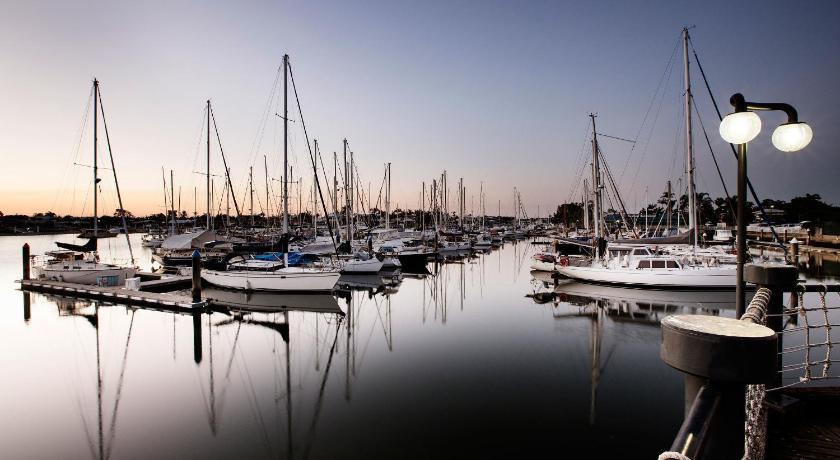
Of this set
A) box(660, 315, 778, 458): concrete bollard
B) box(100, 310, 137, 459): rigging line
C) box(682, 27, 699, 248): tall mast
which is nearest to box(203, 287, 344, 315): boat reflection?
box(100, 310, 137, 459): rigging line

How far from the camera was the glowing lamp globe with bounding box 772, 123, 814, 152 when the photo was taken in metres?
4.12

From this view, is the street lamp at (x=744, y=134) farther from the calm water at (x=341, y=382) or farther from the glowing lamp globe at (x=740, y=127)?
the calm water at (x=341, y=382)

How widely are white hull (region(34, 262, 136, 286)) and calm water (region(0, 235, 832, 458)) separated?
15.2 ft

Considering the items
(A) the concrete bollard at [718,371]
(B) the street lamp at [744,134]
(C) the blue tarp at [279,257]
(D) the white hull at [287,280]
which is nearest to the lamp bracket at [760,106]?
(B) the street lamp at [744,134]

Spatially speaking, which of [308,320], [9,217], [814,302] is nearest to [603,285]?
[814,302]

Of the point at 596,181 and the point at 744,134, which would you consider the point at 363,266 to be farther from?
the point at 744,134

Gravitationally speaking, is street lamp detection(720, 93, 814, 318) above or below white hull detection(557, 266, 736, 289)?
above

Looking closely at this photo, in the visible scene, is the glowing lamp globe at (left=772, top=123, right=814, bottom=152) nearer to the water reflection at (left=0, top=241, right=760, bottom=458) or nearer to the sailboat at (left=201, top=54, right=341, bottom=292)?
the water reflection at (left=0, top=241, right=760, bottom=458)

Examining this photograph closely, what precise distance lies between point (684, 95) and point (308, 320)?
91.3 ft

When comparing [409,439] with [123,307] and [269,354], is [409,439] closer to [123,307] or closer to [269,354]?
[269,354]

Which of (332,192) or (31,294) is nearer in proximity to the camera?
(31,294)

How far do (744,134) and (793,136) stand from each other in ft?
2.92

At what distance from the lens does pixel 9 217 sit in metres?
184

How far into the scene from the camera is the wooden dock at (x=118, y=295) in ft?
76.8
